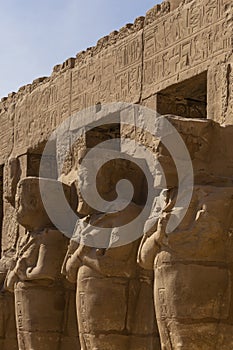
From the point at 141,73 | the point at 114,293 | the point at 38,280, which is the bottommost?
the point at 114,293

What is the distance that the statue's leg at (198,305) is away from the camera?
6.29m

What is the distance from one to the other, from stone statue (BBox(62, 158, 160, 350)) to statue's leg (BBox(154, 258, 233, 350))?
0.88 metres

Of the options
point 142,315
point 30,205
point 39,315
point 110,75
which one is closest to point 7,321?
point 39,315

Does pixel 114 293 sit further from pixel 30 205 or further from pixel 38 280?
pixel 30 205

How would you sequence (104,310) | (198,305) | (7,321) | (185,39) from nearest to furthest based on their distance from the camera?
(198,305), (104,310), (185,39), (7,321)

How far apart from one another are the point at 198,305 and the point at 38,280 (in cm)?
226

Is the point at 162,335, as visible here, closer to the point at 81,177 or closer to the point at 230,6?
the point at 81,177

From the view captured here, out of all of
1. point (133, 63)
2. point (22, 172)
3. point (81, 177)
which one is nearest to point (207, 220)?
point (81, 177)

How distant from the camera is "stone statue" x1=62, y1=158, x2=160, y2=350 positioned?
7223 mm

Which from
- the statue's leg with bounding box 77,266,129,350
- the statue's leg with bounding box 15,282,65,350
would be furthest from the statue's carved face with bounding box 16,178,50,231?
the statue's leg with bounding box 77,266,129,350

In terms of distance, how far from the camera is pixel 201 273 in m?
6.30

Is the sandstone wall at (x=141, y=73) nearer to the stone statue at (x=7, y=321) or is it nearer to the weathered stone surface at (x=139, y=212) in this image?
the weathered stone surface at (x=139, y=212)

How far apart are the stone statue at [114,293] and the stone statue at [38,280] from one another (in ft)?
2.79

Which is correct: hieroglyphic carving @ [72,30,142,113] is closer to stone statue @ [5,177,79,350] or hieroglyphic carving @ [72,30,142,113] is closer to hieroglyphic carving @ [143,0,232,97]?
hieroglyphic carving @ [143,0,232,97]
